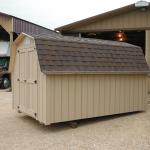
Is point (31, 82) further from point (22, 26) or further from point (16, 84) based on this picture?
point (22, 26)

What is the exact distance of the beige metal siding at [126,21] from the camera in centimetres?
991

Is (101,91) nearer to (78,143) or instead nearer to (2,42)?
(78,143)

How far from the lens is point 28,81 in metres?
5.22

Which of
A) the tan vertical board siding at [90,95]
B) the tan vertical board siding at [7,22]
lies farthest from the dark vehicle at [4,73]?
the tan vertical board siding at [90,95]

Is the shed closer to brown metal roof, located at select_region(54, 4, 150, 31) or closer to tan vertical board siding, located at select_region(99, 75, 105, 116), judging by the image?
tan vertical board siding, located at select_region(99, 75, 105, 116)

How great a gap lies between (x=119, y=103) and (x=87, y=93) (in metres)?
1.15

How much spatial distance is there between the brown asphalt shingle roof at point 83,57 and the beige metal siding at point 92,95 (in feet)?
0.66

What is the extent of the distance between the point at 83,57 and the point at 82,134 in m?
1.85

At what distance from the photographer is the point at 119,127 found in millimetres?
4969

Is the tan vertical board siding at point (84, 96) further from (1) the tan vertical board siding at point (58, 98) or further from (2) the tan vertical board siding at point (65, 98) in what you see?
(1) the tan vertical board siding at point (58, 98)

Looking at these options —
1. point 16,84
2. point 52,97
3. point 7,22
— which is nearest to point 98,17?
point 7,22

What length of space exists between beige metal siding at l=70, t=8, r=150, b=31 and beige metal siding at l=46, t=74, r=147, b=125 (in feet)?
15.2

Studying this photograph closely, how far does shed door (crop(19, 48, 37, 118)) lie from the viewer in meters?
4.97

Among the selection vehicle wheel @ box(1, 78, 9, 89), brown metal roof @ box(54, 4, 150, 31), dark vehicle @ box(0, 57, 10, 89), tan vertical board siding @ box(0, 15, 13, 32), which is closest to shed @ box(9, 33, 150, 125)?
brown metal roof @ box(54, 4, 150, 31)
